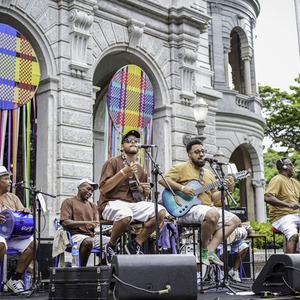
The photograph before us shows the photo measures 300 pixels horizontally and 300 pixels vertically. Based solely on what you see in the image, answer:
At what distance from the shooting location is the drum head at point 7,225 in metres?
7.98

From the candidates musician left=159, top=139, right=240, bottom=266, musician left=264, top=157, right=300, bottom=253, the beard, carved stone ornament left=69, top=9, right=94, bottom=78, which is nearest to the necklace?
musician left=264, top=157, right=300, bottom=253

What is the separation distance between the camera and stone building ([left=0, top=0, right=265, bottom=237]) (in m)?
12.3

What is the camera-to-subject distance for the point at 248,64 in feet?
75.9

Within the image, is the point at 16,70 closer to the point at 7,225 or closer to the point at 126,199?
the point at 7,225

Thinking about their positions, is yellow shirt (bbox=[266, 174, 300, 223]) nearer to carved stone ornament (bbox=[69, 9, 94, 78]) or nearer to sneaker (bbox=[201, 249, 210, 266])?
sneaker (bbox=[201, 249, 210, 266])

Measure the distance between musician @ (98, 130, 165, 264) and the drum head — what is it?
4.11 feet

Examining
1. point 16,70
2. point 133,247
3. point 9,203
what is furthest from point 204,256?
point 16,70

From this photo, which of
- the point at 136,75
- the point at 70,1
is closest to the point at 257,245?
the point at 136,75

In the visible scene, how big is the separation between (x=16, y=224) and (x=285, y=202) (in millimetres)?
4351

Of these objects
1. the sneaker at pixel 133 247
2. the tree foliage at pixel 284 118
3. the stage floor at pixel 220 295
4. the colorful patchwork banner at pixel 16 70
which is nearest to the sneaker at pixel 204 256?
the stage floor at pixel 220 295

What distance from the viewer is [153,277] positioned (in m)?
5.11

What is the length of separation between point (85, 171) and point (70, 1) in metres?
3.83

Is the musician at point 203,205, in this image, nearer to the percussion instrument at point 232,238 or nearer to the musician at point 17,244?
the percussion instrument at point 232,238

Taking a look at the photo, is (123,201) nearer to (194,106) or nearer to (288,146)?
(194,106)
